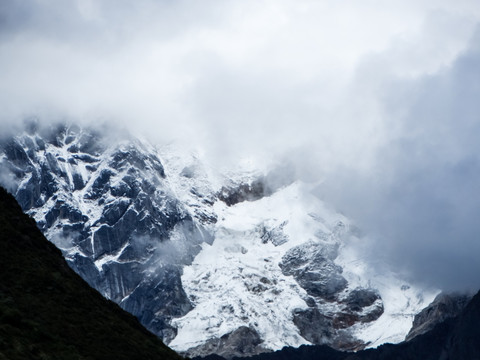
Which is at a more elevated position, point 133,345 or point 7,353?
point 133,345

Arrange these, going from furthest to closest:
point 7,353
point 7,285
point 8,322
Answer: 1. point 7,285
2. point 8,322
3. point 7,353

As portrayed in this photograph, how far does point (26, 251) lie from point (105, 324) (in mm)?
10604

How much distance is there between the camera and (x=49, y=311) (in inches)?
4628

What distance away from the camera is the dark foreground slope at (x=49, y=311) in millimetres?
111125

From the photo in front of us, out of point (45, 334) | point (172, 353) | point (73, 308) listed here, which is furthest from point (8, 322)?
point (172, 353)

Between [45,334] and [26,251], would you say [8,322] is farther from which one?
[26,251]

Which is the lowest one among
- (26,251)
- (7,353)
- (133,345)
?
(7,353)

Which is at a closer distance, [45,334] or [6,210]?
[45,334]

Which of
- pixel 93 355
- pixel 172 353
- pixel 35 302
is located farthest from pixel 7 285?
pixel 172 353

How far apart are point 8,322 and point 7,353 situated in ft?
29.1

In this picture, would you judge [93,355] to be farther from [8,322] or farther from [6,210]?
[6,210]

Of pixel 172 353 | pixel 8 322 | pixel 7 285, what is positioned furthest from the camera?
pixel 172 353

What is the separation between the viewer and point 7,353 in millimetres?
102188

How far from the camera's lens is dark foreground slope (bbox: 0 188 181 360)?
111125 millimetres
